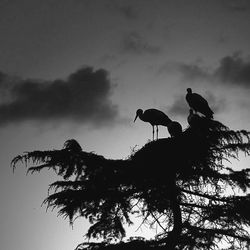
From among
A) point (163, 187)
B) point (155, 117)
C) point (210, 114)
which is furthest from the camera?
point (155, 117)

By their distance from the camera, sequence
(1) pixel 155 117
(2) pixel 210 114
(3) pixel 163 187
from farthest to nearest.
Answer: (1) pixel 155 117, (2) pixel 210 114, (3) pixel 163 187

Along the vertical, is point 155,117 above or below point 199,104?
above

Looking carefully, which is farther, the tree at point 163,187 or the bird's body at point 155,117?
the bird's body at point 155,117

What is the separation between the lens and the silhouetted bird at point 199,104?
1518cm

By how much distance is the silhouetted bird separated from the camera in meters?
15.2

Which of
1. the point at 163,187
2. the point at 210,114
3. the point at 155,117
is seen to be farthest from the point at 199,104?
the point at 163,187

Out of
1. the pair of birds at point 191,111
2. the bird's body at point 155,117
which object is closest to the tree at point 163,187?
the pair of birds at point 191,111

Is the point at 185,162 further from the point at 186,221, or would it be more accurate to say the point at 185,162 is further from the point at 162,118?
the point at 162,118

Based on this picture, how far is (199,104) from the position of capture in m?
15.5

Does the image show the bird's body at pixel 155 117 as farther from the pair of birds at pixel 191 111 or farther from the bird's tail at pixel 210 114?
the bird's tail at pixel 210 114

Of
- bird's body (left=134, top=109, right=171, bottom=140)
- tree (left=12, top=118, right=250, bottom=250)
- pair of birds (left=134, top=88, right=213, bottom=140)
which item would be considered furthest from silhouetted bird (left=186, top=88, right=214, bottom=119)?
tree (left=12, top=118, right=250, bottom=250)

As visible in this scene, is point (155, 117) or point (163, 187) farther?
point (155, 117)

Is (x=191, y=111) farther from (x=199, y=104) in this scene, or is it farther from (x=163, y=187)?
(x=163, y=187)

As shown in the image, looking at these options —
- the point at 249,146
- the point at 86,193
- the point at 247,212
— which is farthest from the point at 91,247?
the point at 249,146
